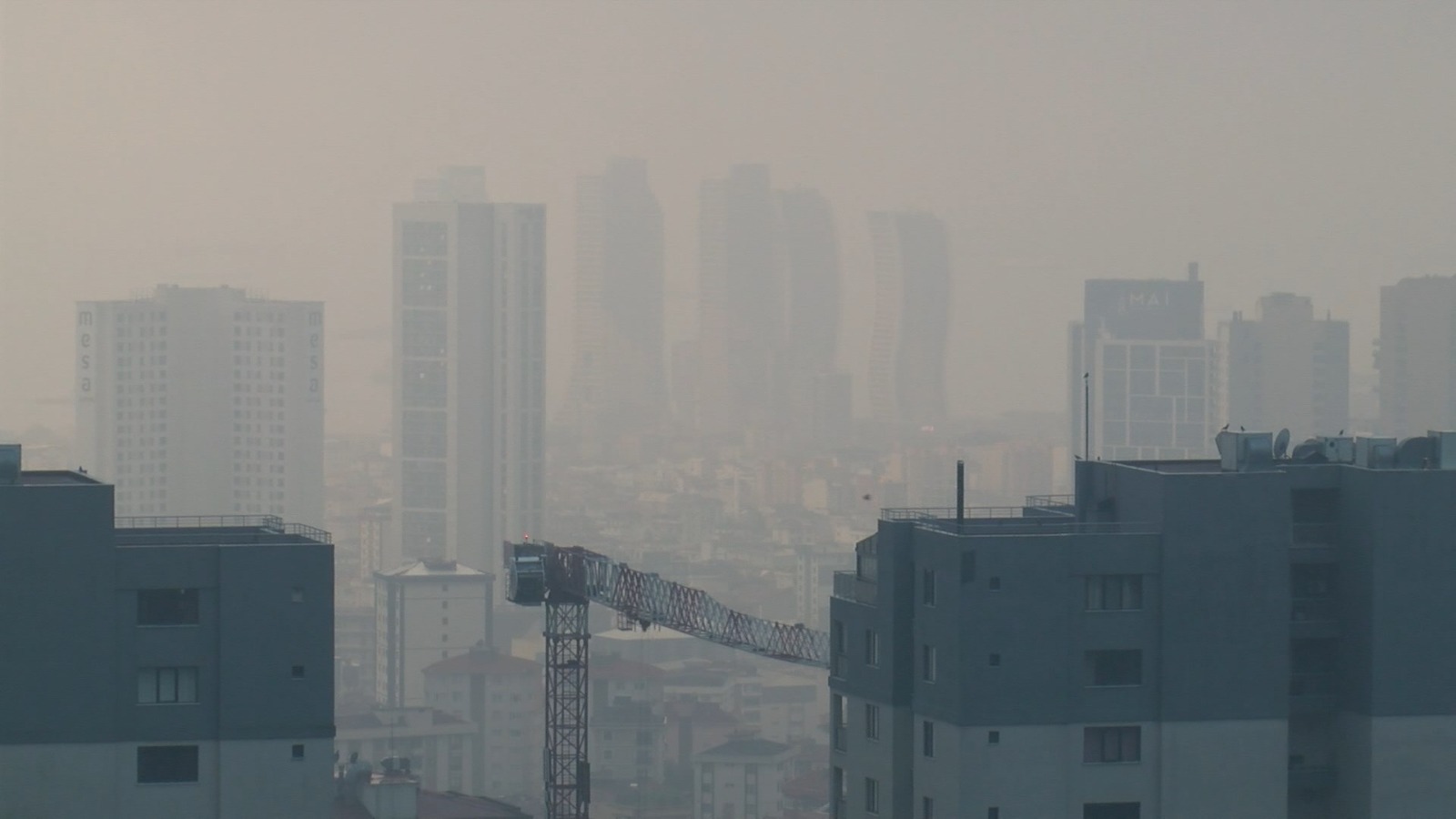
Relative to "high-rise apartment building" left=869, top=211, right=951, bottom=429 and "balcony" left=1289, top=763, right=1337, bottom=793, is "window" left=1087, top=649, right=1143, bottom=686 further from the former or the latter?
"high-rise apartment building" left=869, top=211, right=951, bottom=429

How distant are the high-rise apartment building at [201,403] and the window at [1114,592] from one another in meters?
63.7

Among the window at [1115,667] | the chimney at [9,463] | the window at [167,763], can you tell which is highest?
the chimney at [9,463]

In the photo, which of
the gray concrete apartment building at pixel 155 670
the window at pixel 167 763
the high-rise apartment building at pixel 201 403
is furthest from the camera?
the high-rise apartment building at pixel 201 403

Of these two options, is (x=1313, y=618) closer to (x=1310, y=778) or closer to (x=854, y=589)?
(x=1310, y=778)

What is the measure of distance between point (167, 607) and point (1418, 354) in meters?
67.5

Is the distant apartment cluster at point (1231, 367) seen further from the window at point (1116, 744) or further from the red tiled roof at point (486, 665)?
the window at point (1116, 744)

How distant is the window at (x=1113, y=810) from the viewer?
12945 mm

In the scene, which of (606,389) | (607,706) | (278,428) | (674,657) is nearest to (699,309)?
(606,389)

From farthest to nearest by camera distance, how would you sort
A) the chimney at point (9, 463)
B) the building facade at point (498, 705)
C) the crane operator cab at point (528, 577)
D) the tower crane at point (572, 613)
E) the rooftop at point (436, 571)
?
the rooftop at point (436, 571) → the building facade at point (498, 705) → the tower crane at point (572, 613) → the crane operator cab at point (528, 577) → the chimney at point (9, 463)

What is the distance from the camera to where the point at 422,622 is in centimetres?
6481

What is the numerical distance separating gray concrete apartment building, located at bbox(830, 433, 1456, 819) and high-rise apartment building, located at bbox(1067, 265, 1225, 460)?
6457 cm

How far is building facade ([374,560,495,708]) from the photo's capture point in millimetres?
63281

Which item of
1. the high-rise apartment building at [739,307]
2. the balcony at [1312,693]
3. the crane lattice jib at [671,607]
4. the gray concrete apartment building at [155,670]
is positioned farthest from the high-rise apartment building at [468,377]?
the gray concrete apartment building at [155,670]

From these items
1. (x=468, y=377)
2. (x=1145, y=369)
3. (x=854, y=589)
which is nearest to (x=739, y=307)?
(x=468, y=377)
